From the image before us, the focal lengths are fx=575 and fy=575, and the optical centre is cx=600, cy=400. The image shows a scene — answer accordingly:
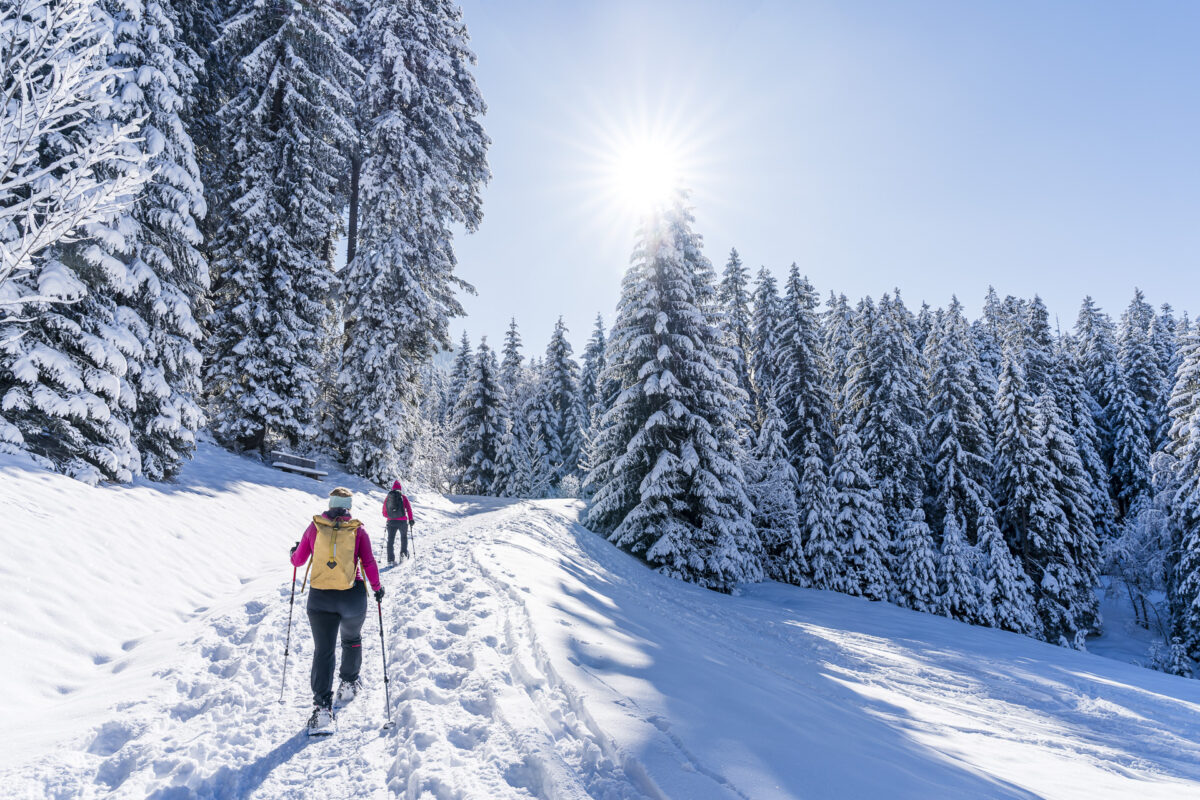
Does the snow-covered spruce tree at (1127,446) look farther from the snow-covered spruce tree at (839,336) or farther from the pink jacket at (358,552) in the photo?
the pink jacket at (358,552)

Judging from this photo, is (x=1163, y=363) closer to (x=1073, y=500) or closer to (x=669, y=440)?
(x=1073, y=500)

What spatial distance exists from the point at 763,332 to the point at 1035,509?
16234mm

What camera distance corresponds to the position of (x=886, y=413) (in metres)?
28.2

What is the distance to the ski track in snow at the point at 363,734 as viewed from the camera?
153 inches

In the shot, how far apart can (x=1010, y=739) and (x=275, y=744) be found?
8.66 m

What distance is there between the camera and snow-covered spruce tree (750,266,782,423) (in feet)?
108

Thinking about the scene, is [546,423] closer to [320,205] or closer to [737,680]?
[320,205]

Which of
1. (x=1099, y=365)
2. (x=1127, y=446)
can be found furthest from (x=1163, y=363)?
(x=1127, y=446)

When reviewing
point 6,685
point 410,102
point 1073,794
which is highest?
point 410,102

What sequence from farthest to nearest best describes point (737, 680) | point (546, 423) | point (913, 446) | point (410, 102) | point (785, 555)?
point (546, 423) → point (913, 446) → point (785, 555) → point (410, 102) → point (737, 680)

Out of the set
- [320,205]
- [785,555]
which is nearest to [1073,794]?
[785,555]

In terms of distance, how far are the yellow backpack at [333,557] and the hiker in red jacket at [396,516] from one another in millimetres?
6800

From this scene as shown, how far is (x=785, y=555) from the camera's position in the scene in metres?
Answer: 24.8

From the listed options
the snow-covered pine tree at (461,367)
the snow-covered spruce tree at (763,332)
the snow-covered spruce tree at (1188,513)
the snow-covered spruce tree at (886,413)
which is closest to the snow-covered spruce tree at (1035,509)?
the snow-covered spruce tree at (1188,513)
